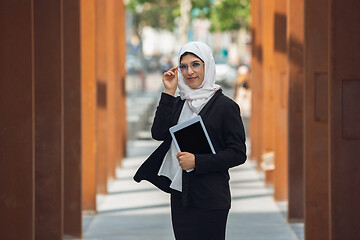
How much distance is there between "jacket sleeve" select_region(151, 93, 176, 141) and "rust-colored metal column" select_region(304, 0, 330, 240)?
3.72 meters

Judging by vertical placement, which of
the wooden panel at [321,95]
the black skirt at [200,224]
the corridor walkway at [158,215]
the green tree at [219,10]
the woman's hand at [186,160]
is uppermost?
the green tree at [219,10]

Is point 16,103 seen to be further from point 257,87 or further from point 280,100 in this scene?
point 257,87

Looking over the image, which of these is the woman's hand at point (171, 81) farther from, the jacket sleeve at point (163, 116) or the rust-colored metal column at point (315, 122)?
the rust-colored metal column at point (315, 122)

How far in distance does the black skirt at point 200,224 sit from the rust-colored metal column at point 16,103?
192cm

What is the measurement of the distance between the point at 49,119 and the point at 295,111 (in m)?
3.17

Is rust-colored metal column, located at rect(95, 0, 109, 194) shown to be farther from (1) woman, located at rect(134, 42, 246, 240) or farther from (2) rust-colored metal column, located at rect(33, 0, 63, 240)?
(1) woman, located at rect(134, 42, 246, 240)

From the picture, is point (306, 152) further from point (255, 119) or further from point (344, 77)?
point (255, 119)

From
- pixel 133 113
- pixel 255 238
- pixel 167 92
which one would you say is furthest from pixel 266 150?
pixel 133 113

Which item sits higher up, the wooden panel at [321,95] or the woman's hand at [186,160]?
the wooden panel at [321,95]

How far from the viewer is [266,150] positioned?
14.3 meters

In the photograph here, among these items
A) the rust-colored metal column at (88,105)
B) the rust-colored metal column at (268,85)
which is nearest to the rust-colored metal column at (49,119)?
the rust-colored metal column at (88,105)

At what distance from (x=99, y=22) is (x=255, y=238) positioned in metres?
5.10

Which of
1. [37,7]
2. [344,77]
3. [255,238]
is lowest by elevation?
[255,238]

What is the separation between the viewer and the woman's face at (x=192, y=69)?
518 cm
